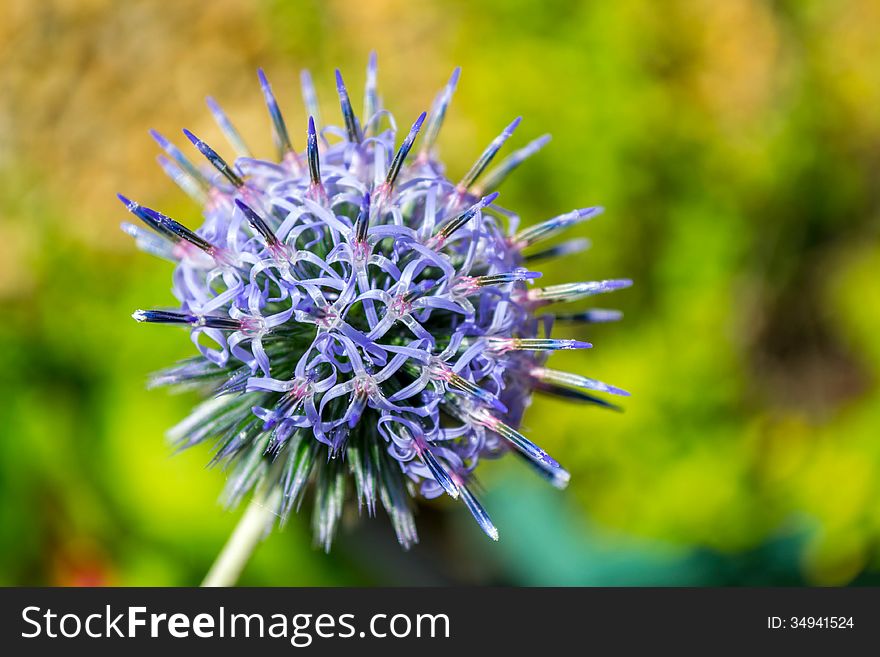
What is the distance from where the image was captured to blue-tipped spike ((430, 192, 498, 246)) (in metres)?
1.61

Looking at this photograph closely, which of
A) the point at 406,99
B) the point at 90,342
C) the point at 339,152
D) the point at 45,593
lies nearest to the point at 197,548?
the point at 45,593

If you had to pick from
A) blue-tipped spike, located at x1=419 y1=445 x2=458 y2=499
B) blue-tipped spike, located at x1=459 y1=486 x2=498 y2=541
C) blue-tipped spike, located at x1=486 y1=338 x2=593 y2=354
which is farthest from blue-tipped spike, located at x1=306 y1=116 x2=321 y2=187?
blue-tipped spike, located at x1=459 y1=486 x2=498 y2=541

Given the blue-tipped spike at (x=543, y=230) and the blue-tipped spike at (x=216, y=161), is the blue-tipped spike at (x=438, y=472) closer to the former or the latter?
the blue-tipped spike at (x=543, y=230)

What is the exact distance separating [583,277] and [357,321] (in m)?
1.98

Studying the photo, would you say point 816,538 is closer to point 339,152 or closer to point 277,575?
point 277,575

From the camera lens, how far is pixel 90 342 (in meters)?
3.25

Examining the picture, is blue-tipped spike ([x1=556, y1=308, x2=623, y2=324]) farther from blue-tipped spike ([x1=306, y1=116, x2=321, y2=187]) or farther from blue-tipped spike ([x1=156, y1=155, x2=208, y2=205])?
blue-tipped spike ([x1=156, y1=155, x2=208, y2=205])

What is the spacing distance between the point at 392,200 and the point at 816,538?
2.01 metres

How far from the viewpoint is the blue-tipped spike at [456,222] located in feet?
5.29

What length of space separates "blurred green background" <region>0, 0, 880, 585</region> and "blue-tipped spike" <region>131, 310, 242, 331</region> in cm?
151

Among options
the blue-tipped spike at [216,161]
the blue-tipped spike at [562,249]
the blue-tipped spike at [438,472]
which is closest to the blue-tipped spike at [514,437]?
the blue-tipped spike at [438,472]

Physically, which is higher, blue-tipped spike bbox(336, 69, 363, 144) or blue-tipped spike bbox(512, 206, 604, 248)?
blue-tipped spike bbox(336, 69, 363, 144)

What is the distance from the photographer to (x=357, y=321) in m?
1.67

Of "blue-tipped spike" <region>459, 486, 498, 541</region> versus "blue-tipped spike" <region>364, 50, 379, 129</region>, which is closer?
"blue-tipped spike" <region>459, 486, 498, 541</region>
